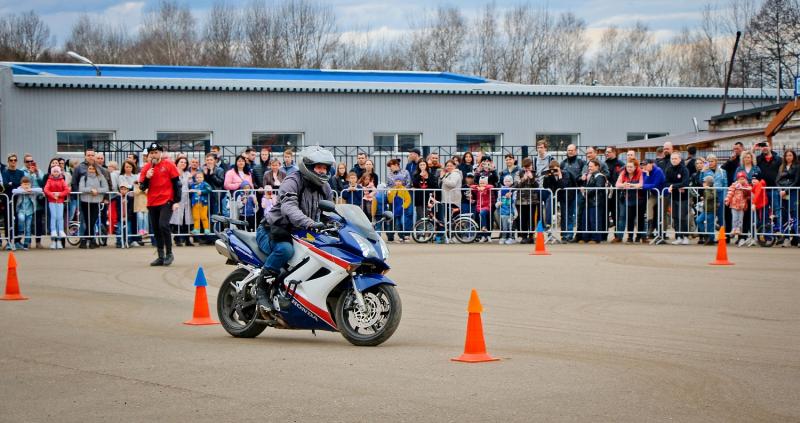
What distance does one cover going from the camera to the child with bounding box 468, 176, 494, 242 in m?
24.5

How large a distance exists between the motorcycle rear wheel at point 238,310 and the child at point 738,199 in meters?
14.4

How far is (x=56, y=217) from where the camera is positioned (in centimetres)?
2292

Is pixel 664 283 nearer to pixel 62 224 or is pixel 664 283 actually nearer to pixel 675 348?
pixel 675 348

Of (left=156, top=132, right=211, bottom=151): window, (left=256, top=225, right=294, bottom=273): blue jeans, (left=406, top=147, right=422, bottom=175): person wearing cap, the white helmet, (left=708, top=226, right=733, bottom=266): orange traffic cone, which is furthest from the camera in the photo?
(left=156, top=132, right=211, bottom=151): window

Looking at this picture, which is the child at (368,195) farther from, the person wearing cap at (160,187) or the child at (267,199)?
the person wearing cap at (160,187)

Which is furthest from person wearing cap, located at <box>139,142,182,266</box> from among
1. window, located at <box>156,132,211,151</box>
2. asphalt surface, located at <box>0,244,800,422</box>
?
window, located at <box>156,132,211,151</box>

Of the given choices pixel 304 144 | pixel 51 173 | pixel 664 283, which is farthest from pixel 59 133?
pixel 664 283

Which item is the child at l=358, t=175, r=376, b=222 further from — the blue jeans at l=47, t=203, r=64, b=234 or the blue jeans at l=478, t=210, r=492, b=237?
the blue jeans at l=47, t=203, r=64, b=234

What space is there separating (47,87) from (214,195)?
11.7 m

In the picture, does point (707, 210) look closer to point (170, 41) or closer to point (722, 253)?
point (722, 253)

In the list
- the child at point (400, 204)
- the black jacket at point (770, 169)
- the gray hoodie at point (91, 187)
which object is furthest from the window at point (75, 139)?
the black jacket at point (770, 169)

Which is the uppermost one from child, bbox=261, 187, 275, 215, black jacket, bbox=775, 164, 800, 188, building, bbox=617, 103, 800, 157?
building, bbox=617, 103, 800, 157

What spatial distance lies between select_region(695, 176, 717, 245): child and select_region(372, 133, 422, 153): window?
14964 millimetres

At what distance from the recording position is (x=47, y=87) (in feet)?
109
